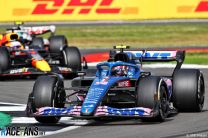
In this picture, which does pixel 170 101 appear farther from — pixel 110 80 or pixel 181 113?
pixel 110 80

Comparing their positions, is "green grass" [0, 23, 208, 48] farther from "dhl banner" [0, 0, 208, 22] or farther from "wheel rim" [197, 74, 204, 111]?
"wheel rim" [197, 74, 204, 111]

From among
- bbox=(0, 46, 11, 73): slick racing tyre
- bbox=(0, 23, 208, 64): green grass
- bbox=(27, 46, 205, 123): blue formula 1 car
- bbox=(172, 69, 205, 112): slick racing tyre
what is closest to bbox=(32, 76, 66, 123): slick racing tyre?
bbox=(27, 46, 205, 123): blue formula 1 car

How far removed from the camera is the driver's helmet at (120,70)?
14.4 meters

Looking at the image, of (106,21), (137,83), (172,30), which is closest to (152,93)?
(137,83)

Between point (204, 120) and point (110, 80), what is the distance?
1.73m

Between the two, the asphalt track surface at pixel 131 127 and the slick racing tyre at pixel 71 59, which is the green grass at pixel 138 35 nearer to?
the slick racing tyre at pixel 71 59

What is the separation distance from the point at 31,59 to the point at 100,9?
68.7ft

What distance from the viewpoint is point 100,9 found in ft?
142

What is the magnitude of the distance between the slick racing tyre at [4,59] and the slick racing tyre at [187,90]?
29.0 feet

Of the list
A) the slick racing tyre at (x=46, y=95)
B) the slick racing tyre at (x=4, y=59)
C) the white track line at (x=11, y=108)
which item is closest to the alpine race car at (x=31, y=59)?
the slick racing tyre at (x=4, y=59)

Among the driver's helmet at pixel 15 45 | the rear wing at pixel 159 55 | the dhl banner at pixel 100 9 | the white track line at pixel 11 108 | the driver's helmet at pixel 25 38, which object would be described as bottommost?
the white track line at pixel 11 108

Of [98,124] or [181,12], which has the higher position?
[181,12]

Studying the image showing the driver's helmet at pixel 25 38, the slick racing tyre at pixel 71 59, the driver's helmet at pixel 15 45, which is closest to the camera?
the slick racing tyre at pixel 71 59

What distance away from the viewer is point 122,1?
42750 millimetres
